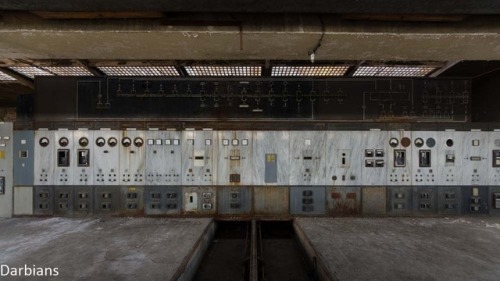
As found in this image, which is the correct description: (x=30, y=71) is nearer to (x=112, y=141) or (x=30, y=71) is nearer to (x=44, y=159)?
(x=44, y=159)

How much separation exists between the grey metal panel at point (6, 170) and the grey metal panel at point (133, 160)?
1.97m

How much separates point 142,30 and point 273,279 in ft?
10.5

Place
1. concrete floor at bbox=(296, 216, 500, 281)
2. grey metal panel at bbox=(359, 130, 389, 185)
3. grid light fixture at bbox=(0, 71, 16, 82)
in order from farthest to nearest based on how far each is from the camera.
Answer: grid light fixture at bbox=(0, 71, 16, 82) < grey metal panel at bbox=(359, 130, 389, 185) < concrete floor at bbox=(296, 216, 500, 281)

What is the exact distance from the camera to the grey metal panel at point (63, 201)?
16.9 ft

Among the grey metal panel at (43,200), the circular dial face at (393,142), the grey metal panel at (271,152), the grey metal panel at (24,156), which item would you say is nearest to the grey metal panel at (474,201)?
the circular dial face at (393,142)

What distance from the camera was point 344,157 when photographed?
5246 millimetres

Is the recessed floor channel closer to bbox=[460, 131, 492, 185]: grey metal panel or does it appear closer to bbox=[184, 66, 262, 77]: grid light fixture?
bbox=[184, 66, 262, 77]: grid light fixture

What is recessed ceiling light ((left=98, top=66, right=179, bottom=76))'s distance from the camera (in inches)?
203

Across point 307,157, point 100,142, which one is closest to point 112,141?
point 100,142

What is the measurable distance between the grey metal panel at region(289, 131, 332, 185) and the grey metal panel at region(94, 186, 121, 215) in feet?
10.4

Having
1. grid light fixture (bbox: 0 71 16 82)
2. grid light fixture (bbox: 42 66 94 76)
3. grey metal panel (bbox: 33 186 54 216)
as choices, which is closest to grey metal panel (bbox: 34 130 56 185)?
grey metal panel (bbox: 33 186 54 216)

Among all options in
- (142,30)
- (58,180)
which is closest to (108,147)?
(58,180)

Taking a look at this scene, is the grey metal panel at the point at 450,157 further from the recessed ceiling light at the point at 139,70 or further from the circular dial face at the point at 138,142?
the circular dial face at the point at 138,142

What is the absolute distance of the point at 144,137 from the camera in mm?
5242
